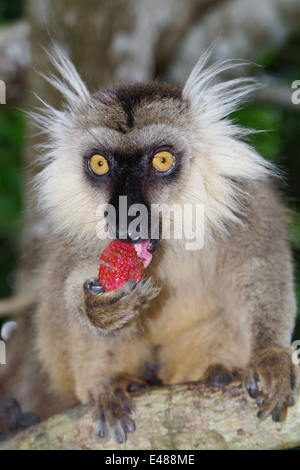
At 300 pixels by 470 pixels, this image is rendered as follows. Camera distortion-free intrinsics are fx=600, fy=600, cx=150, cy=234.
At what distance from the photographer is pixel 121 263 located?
379 cm

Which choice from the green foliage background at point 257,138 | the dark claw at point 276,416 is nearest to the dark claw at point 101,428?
the dark claw at point 276,416

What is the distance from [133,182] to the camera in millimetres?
3844

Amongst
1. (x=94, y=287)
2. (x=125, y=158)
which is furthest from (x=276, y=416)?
(x=125, y=158)

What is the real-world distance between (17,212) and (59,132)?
3.24 m

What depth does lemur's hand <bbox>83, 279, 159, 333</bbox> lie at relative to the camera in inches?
154

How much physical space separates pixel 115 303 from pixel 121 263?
327mm

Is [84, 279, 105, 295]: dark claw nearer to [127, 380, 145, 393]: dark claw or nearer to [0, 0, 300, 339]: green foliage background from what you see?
[127, 380, 145, 393]: dark claw

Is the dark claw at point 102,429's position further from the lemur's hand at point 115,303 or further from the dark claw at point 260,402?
the dark claw at point 260,402

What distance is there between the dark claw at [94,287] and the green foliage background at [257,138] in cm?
298

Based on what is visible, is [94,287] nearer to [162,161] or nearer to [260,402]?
[162,161]

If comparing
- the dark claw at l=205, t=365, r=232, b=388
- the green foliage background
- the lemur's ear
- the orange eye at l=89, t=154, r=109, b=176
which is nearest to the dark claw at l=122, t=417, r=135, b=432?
the dark claw at l=205, t=365, r=232, b=388

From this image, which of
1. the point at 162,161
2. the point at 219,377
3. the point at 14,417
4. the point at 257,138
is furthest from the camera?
the point at 257,138

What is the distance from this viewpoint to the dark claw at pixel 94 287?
4.08 metres

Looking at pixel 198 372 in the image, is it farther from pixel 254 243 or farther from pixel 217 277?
pixel 254 243
